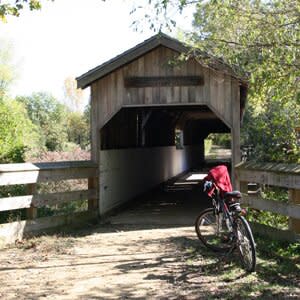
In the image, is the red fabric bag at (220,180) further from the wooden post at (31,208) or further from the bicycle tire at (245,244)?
the wooden post at (31,208)

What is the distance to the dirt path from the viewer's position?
5625mm

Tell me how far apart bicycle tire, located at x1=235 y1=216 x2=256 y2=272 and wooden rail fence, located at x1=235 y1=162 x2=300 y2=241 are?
1.04m

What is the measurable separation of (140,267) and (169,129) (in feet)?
52.5

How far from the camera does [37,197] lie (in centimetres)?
918

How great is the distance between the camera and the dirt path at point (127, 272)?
5625mm

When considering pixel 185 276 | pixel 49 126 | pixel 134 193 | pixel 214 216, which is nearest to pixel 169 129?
pixel 134 193

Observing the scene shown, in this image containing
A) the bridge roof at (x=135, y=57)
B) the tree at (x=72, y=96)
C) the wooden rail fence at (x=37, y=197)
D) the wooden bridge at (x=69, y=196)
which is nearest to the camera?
the wooden bridge at (x=69, y=196)

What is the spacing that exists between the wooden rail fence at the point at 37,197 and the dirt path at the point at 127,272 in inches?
14.7

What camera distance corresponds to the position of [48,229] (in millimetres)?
9461

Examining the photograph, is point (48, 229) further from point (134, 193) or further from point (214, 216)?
point (134, 193)

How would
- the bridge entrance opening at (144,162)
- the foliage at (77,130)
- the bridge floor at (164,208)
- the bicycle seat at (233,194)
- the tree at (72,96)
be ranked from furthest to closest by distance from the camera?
the tree at (72,96), the foliage at (77,130), the bridge entrance opening at (144,162), the bridge floor at (164,208), the bicycle seat at (233,194)

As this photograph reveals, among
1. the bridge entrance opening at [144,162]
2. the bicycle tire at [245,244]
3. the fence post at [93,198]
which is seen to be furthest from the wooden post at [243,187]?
the fence post at [93,198]

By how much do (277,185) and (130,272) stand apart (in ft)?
9.23

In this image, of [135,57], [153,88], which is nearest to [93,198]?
[153,88]
